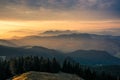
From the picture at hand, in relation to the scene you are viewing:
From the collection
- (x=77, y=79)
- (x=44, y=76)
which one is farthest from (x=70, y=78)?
(x=44, y=76)

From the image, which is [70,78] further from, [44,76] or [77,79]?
[44,76]

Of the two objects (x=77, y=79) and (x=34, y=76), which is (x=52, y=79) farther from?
(x=77, y=79)

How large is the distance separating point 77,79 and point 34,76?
30.0 meters

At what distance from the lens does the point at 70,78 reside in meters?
196

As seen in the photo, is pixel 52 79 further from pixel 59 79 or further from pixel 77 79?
pixel 77 79

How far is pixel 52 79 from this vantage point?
18150cm

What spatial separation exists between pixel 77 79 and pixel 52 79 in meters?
22.3

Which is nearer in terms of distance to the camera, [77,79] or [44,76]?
[44,76]

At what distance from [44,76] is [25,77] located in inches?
530

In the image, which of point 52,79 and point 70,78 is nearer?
point 52,79

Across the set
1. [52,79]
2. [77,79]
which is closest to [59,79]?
[52,79]

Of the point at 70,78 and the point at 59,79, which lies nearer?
the point at 59,79

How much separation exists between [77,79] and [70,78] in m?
4.71

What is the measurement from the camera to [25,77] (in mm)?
176625
